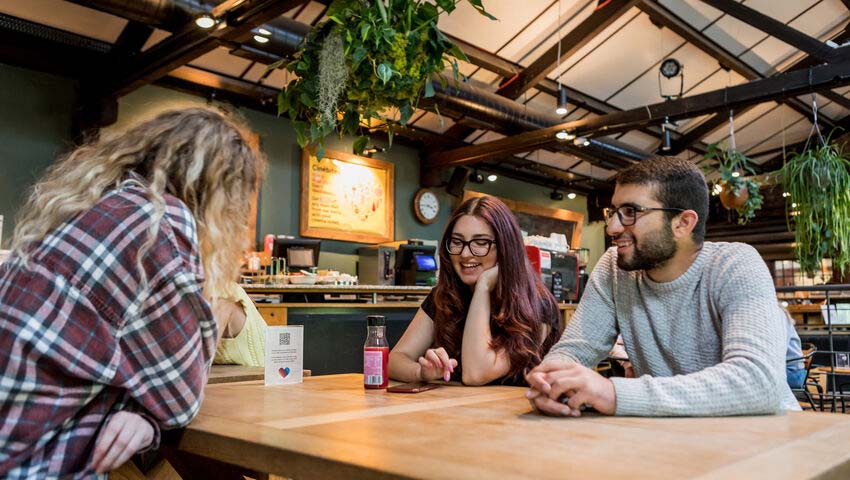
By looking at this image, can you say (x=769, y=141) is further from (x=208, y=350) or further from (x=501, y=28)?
(x=208, y=350)

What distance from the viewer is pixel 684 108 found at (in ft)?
22.9

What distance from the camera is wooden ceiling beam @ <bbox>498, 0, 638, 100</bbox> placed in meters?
7.07

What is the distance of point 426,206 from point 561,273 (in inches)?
95.9

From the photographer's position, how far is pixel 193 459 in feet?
5.71

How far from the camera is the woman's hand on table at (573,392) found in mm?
1238

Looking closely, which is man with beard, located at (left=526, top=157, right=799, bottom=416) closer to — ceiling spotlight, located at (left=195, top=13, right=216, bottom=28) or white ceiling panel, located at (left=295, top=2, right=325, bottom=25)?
ceiling spotlight, located at (left=195, top=13, right=216, bottom=28)

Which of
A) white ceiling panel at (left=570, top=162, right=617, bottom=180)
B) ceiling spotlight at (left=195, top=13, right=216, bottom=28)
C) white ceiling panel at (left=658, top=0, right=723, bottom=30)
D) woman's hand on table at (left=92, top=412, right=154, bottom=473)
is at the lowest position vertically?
woman's hand on table at (left=92, top=412, right=154, bottom=473)

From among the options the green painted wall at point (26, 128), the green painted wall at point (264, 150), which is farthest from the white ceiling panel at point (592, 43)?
the green painted wall at point (26, 128)

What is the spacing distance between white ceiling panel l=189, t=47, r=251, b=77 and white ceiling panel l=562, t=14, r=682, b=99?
400cm

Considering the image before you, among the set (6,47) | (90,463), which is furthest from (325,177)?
(90,463)

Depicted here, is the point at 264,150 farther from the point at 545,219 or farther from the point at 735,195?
the point at 545,219

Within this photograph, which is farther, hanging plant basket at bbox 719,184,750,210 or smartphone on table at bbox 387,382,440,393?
hanging plant basket at bbox 719,184,750,210

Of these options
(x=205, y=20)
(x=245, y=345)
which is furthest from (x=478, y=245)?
(x=205, y=20)

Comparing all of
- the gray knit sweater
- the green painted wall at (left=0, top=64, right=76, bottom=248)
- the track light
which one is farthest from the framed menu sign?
the gray knit sweater
